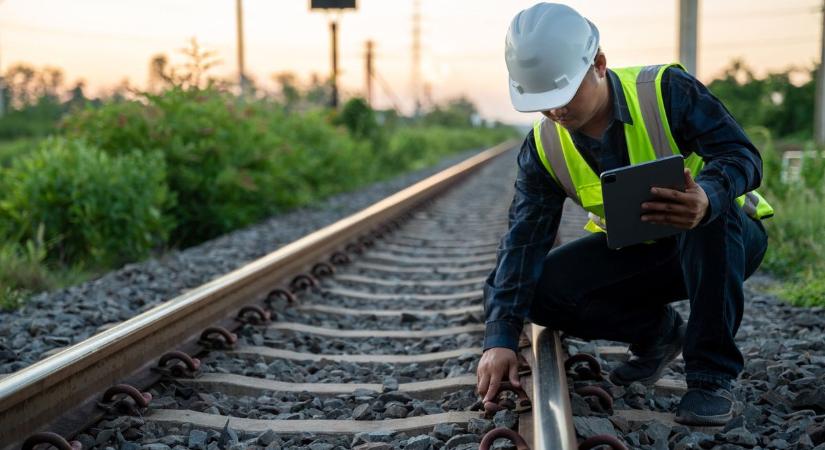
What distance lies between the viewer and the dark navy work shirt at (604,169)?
2.57m

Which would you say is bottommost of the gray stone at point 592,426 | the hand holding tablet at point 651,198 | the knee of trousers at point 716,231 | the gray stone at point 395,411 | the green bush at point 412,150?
the green bush at point 412,150

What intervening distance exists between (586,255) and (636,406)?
524mm

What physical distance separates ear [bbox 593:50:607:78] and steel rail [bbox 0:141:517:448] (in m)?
1.79

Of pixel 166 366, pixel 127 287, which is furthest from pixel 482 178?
pixel 166 366

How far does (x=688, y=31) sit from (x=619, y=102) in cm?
740

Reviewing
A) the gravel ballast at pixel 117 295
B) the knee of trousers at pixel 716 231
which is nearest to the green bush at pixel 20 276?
the gravel ballast at pixel 117 295

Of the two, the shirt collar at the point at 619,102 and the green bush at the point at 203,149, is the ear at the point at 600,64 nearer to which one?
the shirt collar at the point at 619,102

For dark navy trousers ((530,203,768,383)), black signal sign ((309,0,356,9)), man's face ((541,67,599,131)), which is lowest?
dark navy trousers ((530,203,768,383))

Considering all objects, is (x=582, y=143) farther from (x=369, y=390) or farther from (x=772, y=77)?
(x=772, y=77)

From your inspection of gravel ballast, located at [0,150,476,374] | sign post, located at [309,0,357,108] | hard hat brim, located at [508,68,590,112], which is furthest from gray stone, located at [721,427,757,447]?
sign post, located at [309,0,357,108]

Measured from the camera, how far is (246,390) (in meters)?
3.22

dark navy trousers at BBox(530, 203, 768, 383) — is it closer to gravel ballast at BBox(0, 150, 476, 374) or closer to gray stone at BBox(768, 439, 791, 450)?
gray stone at BBox(768, 439, 791, 450)

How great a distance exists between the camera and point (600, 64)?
8.74 feet

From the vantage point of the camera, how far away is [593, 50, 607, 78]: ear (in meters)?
2.65
